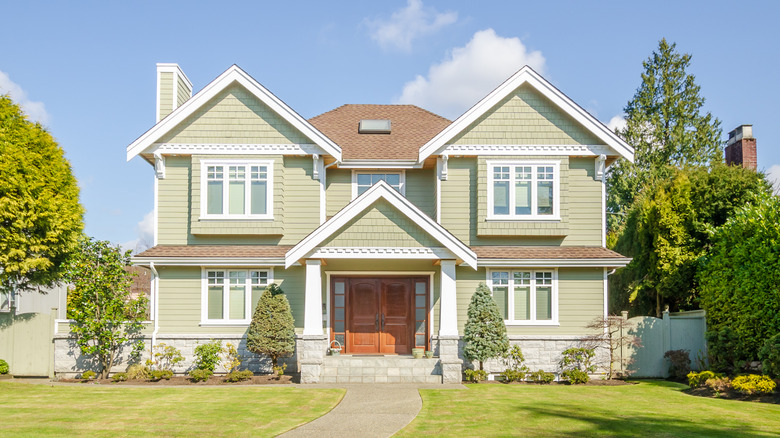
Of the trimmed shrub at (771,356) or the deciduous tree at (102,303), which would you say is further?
Answer: the deciduous tree at (102,303)

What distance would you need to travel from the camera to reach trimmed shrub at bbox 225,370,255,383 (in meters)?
17.2

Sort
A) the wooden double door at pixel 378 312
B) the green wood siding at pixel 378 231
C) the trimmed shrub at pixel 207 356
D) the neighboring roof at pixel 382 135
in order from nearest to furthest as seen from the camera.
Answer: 1. the green wood siding at pixel 378 231
2. the trimmed shrub at pixel 207 356
3. the wooden double door at pixel 378 312
4. the neighboring roof at pixel 382 135

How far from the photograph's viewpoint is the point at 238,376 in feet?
56.4

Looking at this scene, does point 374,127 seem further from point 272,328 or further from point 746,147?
point 746,147

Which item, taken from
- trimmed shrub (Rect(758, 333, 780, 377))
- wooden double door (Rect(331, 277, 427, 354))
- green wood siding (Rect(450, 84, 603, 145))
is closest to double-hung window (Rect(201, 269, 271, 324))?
wooden double door (Rect(331, 277, 427, 354))

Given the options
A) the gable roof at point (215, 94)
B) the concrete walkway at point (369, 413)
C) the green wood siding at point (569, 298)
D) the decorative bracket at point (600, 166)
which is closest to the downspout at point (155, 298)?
the gable roof at point (215, 94)

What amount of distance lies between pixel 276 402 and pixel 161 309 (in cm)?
649

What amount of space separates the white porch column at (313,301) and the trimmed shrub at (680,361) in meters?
9.83

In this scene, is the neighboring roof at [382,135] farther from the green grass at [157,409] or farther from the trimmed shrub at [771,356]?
the trimmed shrub at [771,356]

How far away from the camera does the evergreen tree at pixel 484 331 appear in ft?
56.8

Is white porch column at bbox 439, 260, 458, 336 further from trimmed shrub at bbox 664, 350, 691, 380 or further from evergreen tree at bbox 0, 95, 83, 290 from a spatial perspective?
evergreen tree at bbox 0, 95, 83, 290

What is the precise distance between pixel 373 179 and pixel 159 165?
621cm

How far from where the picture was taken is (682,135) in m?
36.5

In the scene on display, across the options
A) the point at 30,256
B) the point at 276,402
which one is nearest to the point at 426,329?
the point at 276,402
